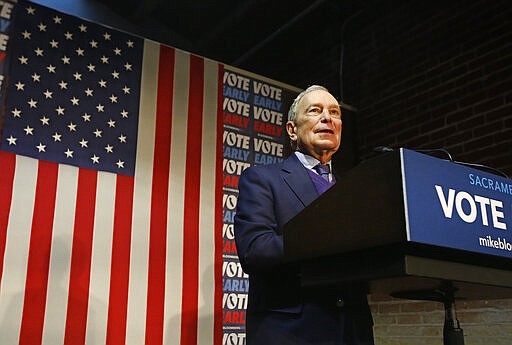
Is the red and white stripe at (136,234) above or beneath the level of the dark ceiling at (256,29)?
beneath

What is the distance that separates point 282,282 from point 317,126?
0.52 metres

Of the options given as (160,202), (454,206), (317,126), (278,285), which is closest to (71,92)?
(160,202)

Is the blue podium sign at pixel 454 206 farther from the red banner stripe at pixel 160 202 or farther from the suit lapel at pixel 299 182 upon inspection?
the red banner stripe at pixel 160 202

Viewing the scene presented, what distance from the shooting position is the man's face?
1568 millimetres

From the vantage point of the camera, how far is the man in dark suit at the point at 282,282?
4.00ft

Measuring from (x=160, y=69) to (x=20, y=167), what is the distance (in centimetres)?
108

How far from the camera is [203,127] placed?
11.3 ft

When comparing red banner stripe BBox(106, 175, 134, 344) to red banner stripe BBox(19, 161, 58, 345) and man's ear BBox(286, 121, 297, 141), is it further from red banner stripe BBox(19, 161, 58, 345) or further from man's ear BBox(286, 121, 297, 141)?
man's ear BBox(286, 121, 297, 141)

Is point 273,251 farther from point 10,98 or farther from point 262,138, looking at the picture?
point 262,138

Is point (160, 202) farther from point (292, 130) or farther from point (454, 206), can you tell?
point (454, 206)

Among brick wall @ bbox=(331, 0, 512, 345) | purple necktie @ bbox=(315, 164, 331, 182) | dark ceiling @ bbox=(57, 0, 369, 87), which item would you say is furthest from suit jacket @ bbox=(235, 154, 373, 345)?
dark ceiling @ bbox=(57, 0, 369, 87)

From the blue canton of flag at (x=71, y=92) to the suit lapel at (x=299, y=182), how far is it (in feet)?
5.76

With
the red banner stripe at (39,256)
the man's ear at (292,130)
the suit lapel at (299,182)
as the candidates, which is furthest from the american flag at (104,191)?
the suit lapel at (299,182)

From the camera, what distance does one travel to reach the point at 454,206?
3.14 ft
